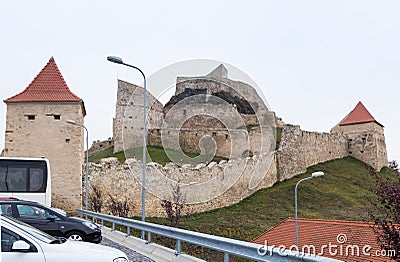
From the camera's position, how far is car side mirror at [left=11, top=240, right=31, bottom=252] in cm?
667

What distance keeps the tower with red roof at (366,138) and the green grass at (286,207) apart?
8.79 meters

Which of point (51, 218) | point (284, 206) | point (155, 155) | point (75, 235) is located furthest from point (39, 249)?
point (155, 155)

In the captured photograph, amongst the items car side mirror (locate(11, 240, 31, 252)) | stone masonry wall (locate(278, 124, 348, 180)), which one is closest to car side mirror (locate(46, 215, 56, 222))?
car side mirror (locate(11, 240, 31, 252))

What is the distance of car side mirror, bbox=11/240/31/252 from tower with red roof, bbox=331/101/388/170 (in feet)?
189

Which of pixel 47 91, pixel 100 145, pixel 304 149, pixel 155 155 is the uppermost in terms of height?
pixel 47 91

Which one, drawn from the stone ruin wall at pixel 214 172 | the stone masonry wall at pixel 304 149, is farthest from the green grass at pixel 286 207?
the stone masonry wall at pixel 304 149

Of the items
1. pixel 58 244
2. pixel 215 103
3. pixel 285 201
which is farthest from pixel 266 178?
pixel 58 244

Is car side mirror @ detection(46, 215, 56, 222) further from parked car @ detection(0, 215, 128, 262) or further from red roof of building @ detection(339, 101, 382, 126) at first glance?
red roof of building @ detection(339, 101, 382, 126)

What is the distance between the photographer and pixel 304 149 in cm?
5456

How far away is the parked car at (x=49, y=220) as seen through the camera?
13.0m

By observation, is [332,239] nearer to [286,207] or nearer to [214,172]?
[214,172]

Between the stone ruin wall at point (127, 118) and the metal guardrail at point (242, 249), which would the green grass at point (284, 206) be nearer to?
the stone ruin wall at point (127, 118)

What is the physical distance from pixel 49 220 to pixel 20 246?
702cm

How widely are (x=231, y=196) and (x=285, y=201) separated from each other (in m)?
4.53
